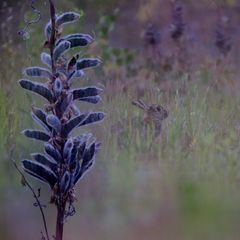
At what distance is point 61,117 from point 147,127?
31 centimetres

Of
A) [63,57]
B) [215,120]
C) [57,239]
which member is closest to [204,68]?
[215,120]

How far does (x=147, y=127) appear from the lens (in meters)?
2.15

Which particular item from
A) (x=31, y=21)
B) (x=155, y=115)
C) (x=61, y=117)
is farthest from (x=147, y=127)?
(x=31, y=21)

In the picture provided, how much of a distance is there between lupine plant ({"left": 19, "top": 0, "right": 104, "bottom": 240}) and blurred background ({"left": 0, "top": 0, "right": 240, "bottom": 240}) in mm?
90

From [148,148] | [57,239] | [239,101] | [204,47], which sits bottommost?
[57,239]

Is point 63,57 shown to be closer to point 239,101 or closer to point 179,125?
point 179,125

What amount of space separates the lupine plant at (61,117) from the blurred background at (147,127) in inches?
3.5

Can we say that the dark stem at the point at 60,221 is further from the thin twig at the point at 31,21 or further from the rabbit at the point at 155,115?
the thin twig at the point at 31,21

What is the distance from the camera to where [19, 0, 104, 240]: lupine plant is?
6.38ft

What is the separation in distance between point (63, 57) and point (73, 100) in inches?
4.7

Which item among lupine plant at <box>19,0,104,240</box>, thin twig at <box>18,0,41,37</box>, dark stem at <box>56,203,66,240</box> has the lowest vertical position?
dark stem at <box>56,203,66,240</box>

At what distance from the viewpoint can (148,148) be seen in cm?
213

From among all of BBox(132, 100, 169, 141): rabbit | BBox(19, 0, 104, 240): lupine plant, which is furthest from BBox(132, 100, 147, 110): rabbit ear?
BBox(19, 0, 104, 240): lupine plant

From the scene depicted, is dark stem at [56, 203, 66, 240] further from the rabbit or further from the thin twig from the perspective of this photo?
the thin twig
